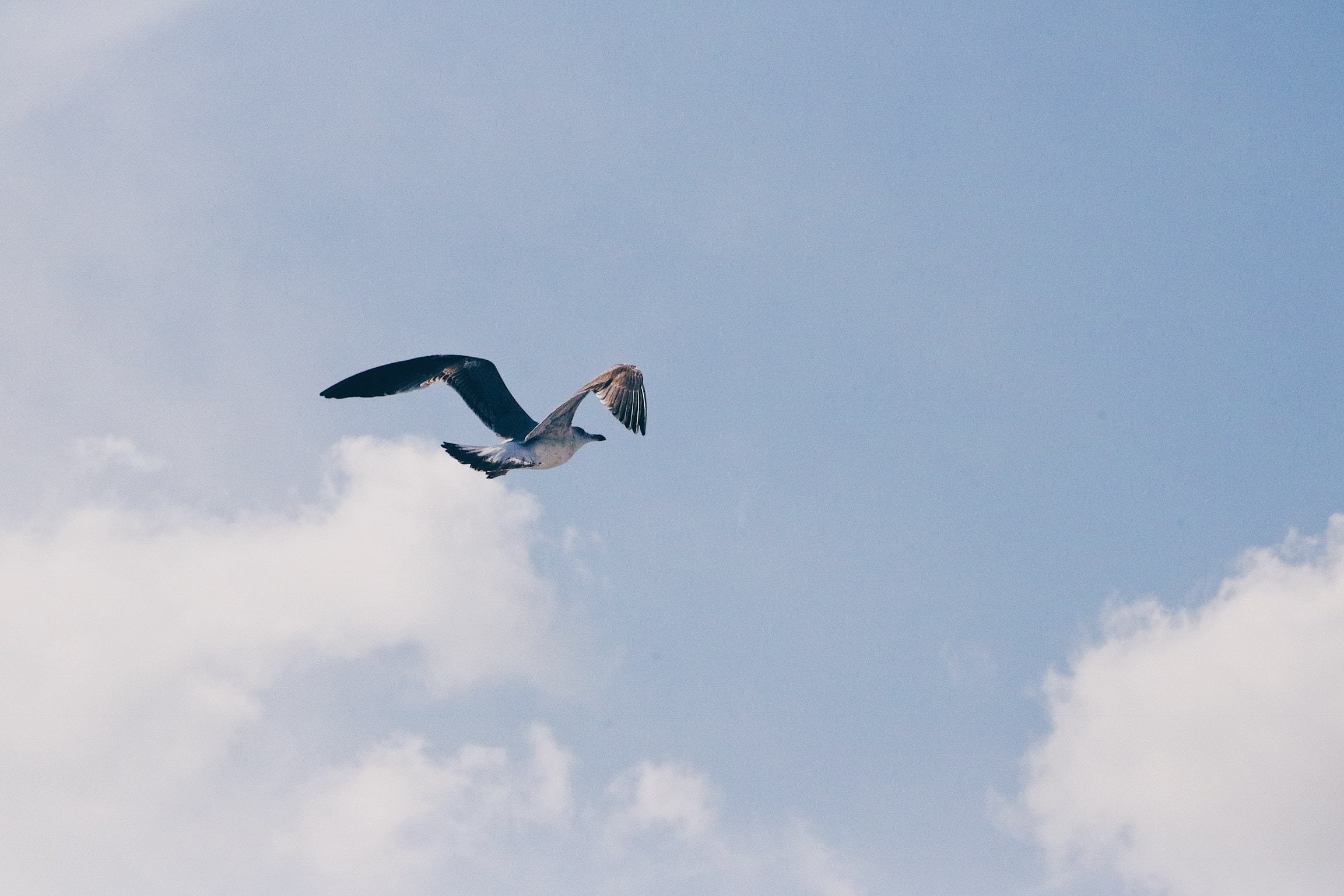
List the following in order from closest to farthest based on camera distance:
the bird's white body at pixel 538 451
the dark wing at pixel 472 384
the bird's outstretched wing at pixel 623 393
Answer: the bird's outstretched wing at pixel 623 393
the bird's white body at pixel 538 451
the dark wing at pixel 472 384

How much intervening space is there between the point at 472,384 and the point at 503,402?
899mm

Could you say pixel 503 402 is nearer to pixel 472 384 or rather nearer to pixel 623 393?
pixel 472 384

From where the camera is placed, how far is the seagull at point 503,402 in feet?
77.9

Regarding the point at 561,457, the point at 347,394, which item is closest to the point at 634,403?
the point at 561,457

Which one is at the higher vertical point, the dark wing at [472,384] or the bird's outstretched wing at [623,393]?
the dark wing at [472,384]

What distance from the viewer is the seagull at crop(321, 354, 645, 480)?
2375 centimetres

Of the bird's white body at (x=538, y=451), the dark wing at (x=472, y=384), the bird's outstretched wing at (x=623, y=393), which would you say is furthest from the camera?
the dark wing at (x=472, y=384)

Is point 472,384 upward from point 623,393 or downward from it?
upward

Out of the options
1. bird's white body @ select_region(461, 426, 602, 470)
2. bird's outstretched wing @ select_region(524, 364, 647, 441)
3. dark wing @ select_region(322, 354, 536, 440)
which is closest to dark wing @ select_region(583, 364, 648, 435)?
bird's outstretched wing @ select_region(524, 364, 647, 441)

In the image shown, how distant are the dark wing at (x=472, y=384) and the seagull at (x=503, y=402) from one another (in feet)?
0.05

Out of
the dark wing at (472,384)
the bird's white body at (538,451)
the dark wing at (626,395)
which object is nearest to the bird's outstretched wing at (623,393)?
the dark wing at (626,395)

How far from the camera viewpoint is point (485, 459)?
981 inches

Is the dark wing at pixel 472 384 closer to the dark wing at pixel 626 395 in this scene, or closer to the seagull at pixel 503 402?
the seagull at pixel 503 402

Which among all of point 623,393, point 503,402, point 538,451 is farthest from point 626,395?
point 503,402
